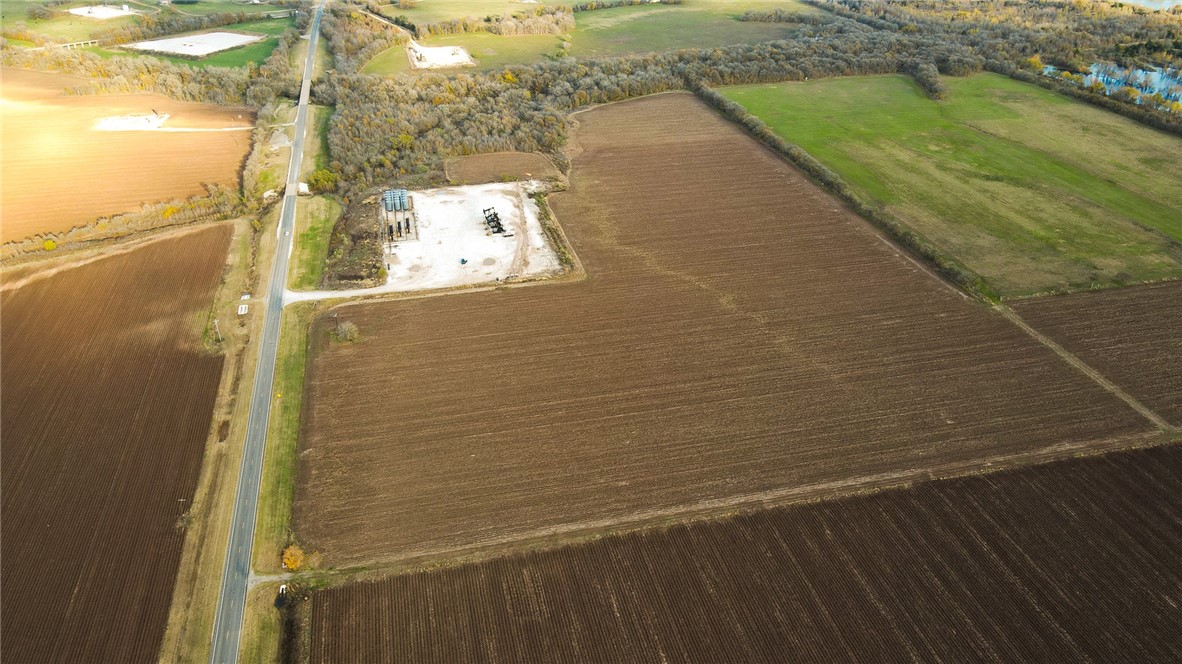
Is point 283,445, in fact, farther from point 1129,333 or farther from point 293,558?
point 1129,333

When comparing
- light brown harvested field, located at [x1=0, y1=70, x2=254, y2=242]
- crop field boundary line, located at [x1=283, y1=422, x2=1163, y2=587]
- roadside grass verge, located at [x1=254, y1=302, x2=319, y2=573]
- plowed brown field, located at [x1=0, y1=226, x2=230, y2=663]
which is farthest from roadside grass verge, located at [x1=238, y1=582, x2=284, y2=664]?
light brown harvested field, located at [x1=0, y1=70, x2=254, y2=242]

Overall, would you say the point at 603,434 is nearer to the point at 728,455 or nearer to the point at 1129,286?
→ the point at 728,455

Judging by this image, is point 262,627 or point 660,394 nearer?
point 262,627

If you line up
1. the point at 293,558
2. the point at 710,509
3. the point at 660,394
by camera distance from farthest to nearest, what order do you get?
the point at 660,394 → the point at 710,509 → the point at 293,558

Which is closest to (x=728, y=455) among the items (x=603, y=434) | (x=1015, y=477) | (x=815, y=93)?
(x=603, y=434)

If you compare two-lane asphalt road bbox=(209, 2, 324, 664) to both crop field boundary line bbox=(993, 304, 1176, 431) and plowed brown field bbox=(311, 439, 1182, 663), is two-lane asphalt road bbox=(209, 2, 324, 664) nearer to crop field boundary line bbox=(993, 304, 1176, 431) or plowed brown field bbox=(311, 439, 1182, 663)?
plowed brown field bbox=(311, 439, 1182, 663)

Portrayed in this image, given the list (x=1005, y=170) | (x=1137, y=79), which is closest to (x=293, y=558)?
(x=1005, y=170)
